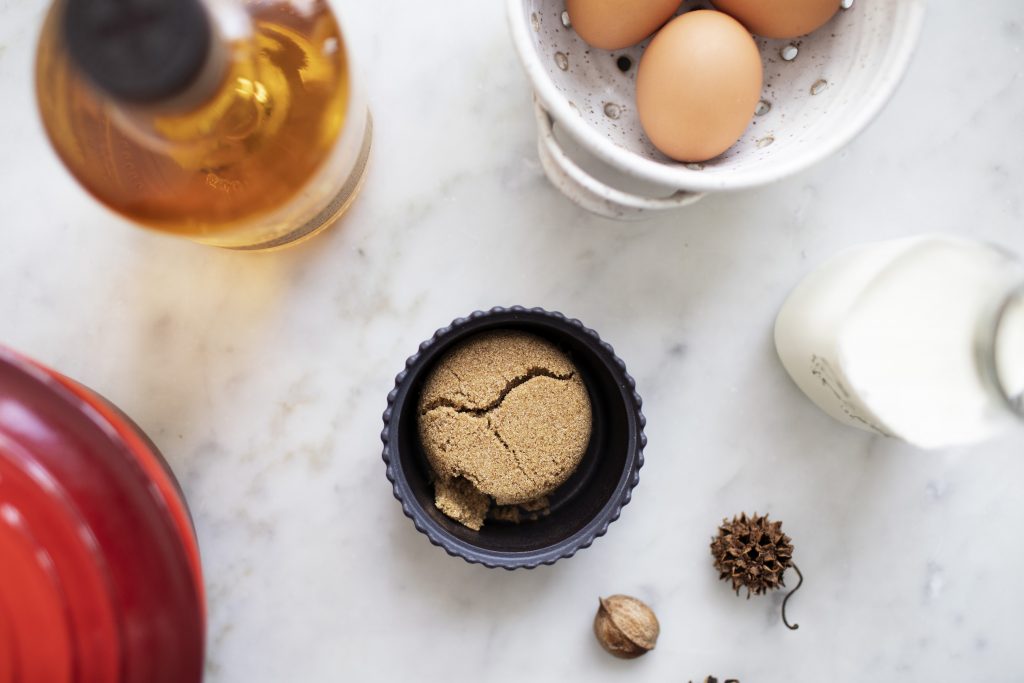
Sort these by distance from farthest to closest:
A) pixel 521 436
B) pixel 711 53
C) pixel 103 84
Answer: pixel 521 436
pixel 711 53
pixel 103 84

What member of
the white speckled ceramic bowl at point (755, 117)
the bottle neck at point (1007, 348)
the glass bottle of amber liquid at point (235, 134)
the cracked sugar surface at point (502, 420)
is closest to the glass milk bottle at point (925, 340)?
the bottle neck at point (1007, 348)

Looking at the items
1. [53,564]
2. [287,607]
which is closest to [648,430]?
[287,607]

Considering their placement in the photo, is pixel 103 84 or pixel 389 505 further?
pixel 389 505

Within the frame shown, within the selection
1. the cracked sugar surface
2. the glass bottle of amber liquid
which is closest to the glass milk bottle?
the cracked sugar surface

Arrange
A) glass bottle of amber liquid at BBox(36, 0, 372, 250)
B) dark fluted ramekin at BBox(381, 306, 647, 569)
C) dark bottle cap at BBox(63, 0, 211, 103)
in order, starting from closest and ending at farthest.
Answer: dark bottle cap at BBox(63, 0, 211, 103), glass bottle of amber liquid at BBox(36, 0, 372, 250), dark fluted ramekin at BBox(381, 306, 647, 569)

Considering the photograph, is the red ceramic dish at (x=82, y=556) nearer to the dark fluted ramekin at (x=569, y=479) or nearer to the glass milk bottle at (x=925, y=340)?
Answer: the dark fluted ramekin at (x=569, y=479)

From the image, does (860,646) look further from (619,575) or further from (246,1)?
(246,1)

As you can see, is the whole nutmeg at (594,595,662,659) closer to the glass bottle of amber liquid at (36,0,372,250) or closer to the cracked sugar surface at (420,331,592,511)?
the cracked sugar surface at (420,331,592,511)
